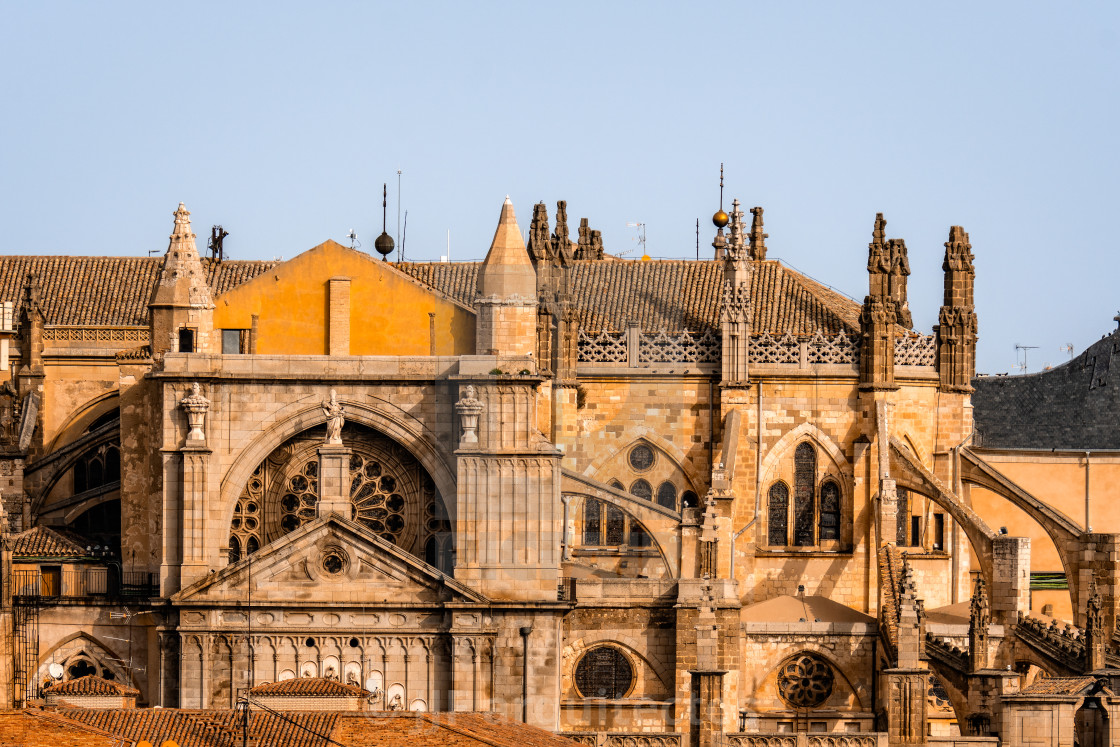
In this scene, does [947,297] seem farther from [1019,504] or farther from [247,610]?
[247,610]

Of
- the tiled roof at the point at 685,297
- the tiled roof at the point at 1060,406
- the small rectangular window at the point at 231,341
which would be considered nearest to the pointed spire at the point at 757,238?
the tiled roof at the point at 685,297

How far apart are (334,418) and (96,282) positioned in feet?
86.6

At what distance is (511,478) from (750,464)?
1638 cm

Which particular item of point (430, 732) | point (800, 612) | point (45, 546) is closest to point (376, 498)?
point (45, 546)

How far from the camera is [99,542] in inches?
2968

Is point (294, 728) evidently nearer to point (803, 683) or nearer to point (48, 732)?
point (48, 732)

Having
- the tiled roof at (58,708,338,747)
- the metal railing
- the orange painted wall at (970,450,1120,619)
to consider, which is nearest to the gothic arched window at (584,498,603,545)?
the orange painted wall at (970,450,1120,619)

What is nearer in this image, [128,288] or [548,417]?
[548,417]

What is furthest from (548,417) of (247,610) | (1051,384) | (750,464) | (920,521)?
(1051,384)

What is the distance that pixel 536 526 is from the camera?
2771 inches

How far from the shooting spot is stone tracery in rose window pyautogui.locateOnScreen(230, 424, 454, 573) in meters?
72.1

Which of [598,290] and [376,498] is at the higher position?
[598,290]

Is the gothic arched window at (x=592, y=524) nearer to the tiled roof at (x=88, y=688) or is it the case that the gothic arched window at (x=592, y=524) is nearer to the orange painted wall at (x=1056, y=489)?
the orange painted wall at (x=1056, y=489)

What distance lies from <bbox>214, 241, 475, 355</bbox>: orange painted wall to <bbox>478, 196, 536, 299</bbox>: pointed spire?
2.34m
